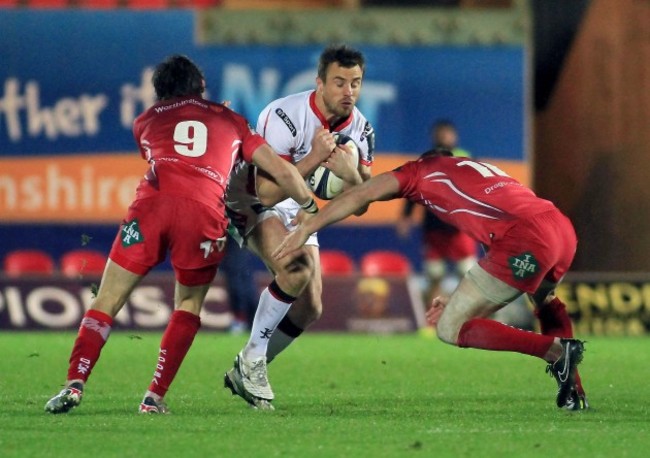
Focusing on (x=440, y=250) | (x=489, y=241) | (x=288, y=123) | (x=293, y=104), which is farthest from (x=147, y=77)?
(x=489, y=241)

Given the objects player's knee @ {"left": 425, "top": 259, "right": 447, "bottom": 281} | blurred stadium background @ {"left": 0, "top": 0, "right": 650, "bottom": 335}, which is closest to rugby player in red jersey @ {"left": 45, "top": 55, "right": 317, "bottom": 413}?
player's knee @ {"left": 425, "top": 259, "right": 447, "bottom": 281}

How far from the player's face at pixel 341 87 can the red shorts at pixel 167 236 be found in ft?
4.13

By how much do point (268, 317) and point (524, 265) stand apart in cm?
153

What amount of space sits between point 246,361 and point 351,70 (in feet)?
5.67

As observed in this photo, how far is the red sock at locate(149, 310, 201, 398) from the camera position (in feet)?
26.1

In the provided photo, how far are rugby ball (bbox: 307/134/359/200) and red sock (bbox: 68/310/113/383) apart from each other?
1.61 meters

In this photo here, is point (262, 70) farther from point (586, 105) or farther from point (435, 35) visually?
point (586, 105)

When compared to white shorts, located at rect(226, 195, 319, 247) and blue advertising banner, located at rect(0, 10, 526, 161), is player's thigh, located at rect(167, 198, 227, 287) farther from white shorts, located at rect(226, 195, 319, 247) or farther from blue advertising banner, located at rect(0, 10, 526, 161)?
blue advertising banner, located at rect(0, 10, 526, 161)

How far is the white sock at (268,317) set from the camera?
28.5ft

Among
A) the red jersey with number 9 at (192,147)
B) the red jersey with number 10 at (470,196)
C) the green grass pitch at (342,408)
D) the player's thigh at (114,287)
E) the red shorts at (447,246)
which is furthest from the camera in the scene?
the red shorts at (447,246)

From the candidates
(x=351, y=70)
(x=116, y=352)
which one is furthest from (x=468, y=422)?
(x=116, y=352)

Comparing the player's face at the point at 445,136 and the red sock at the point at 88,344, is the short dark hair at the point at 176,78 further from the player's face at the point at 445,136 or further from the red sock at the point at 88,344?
the player's face at the point at 445,136

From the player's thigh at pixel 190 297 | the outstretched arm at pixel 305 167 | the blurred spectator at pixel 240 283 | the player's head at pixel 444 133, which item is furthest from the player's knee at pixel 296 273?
the player's head at pixel 444 133

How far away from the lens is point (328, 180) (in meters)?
8.92
